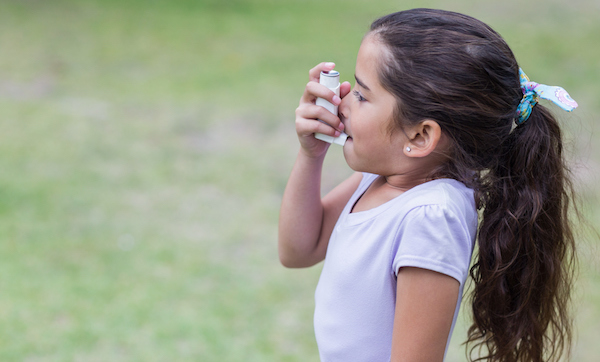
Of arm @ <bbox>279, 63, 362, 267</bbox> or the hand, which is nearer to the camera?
the hand

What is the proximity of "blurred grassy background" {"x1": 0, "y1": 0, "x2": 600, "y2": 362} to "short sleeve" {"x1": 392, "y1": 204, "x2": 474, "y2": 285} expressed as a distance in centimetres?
A: 52

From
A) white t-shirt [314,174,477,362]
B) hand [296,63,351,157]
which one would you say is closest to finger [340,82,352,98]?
hand [296,63,351,157]

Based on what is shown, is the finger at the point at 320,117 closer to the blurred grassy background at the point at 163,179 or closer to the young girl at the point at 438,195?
the young girl at the point at 438,195

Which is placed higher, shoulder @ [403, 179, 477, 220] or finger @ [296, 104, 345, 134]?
finger @ [296, 104, 345, 134]

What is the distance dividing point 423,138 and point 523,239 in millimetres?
313

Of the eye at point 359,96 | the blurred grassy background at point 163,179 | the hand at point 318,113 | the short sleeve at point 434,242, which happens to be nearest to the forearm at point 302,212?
the hand at point 318,113

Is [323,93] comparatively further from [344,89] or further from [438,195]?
[438,195]

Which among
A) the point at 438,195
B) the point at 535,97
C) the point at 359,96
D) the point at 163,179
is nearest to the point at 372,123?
the point at 359,96

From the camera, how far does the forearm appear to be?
1448 millimetres

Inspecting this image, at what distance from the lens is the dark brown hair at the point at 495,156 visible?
112cm

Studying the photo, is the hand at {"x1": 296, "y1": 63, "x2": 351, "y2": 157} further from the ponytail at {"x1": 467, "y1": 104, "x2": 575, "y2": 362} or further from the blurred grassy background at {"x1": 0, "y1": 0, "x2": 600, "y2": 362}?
the blurred grassy background at {"x1": 0, "y1": 0, "x2": 600, "y2": 362}

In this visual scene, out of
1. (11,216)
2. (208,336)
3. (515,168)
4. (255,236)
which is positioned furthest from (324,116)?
(11,216)

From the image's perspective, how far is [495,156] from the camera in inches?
48.4

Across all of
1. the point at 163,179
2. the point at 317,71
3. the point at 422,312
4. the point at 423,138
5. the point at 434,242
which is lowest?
the point at 163,179
